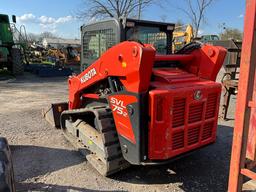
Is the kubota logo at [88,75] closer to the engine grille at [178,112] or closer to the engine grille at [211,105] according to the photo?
the engine grille at [178,112]

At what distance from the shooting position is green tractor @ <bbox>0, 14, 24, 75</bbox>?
1276cm

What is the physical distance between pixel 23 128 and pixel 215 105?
3.97 meters

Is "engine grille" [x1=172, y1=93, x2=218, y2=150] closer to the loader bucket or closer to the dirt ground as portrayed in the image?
the dirt ground

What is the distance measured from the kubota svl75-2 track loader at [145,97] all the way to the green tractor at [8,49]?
33.3ft

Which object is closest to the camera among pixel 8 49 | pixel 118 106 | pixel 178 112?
pixel 178 112

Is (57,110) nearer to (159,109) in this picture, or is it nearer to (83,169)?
(83,169)

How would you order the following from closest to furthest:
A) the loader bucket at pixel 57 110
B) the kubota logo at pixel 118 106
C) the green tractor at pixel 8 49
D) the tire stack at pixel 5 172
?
the tire stack at pixel 5 172
the kubota logo at pixel 118 106
the loader bucket at pixel 57 110
the green tractor at pixel 8 49

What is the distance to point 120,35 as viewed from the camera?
3543 mm

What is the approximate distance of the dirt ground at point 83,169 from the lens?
3.33 m

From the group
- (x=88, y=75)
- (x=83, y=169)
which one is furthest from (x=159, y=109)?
(x=83, y=169)

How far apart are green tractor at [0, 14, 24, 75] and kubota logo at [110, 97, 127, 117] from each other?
35.8 feet

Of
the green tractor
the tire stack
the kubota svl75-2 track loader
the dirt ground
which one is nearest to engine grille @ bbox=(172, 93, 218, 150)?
the kubota svl75-2 track loader

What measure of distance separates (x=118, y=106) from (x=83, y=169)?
3.95 ft

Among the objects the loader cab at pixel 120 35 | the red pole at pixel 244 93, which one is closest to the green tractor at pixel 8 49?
the loader cab at pixel 120 35
